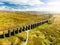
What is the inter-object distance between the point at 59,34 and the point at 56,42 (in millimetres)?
1031

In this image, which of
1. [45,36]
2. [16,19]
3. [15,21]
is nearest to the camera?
[45,36]

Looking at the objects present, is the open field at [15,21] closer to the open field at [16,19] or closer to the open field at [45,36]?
the open field at [16,19]

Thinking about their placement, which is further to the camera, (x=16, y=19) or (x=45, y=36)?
(x=16, y=19)

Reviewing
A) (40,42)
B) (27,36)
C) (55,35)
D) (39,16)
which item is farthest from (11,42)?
(39,16)

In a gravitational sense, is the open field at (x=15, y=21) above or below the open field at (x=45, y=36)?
above

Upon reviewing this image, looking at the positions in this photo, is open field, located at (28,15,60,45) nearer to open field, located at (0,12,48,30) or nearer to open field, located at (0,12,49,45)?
open field, located at (0,12,49,45)

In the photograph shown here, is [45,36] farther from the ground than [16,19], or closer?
closer

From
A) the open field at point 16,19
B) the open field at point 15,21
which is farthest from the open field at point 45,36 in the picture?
the open field at point 16,19

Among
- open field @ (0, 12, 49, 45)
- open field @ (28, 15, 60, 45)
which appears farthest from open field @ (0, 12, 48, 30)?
open field @ (28, 15, 60, 45)

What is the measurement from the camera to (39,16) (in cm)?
1345

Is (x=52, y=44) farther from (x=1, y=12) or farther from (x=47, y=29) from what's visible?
(x=1, y=12)

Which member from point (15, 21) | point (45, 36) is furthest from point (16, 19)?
point (45, 36)

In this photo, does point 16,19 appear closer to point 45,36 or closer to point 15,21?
point 15,21

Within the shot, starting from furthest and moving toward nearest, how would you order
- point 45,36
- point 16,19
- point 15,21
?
1. point 16,19
2. point 15,21
3. point 45,36
